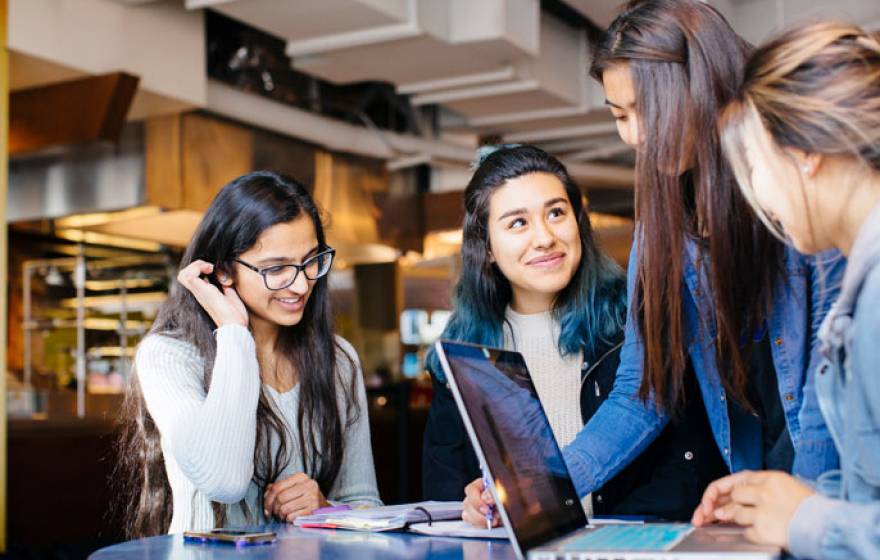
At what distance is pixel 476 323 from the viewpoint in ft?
8.03

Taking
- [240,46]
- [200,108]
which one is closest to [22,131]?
[200,108]

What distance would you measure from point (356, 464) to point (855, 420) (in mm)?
1439

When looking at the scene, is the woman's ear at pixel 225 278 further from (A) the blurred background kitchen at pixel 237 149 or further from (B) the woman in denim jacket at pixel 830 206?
(B) the woman in denim jacket at pixel 830 206

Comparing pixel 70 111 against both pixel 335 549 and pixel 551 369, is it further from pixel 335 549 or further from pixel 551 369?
pixel 335 549

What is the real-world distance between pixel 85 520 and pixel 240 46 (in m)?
2.78

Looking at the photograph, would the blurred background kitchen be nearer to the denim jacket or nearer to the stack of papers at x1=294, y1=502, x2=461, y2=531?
the stack of papers at x1=294, y1=502, x2=461, y2=531

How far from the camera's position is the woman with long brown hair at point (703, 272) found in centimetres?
158

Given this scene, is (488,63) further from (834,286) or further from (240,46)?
(834,286)

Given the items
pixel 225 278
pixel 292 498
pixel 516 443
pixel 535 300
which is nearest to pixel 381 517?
pixel 292 498

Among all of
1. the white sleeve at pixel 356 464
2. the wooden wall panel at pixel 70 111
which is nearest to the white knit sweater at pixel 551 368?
the white sleeve at pixel 356 464

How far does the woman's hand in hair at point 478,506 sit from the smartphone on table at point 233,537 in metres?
0.32

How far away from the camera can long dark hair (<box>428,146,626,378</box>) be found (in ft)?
7.67

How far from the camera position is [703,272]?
1.73 meters

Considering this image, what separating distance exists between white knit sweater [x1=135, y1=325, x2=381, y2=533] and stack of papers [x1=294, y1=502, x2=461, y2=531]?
0.59ft
